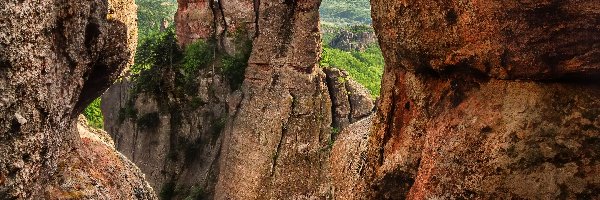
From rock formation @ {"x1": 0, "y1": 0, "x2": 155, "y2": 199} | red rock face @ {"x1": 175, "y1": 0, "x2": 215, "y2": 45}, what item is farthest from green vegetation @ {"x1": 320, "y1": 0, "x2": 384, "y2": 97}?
rock formation @ {"x1": 0, "y1": 0, "x2": 155, "y2": 199}

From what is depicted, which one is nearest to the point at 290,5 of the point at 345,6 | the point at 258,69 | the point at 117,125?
the point at 258,69

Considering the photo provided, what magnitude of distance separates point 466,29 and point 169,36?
2450 cm

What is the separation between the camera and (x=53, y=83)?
897 cm

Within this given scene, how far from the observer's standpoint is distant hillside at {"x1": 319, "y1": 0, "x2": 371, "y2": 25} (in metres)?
162

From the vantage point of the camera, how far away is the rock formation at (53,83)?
7523 mm

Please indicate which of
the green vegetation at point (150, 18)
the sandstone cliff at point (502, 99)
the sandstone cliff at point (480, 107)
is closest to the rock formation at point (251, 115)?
the sandstone cliff at point (480, 107)

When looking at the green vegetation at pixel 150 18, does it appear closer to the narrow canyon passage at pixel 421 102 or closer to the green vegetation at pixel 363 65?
the green vegetation at pixel 363 65

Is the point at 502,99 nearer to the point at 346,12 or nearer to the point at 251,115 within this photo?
the point at 251,115

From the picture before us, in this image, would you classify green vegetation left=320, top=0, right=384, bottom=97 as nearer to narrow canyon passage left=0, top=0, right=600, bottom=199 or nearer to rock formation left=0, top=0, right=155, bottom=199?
narrow canyon passage left=0, top=0, right=600, bottom=199

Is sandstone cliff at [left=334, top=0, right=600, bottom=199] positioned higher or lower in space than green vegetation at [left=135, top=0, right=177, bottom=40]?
higher

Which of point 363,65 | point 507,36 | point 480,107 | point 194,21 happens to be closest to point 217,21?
point 194,21

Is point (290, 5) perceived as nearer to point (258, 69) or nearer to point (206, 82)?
point (258, 69)

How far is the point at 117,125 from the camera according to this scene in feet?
109

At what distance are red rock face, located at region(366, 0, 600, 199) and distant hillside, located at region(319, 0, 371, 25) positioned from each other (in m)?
147
